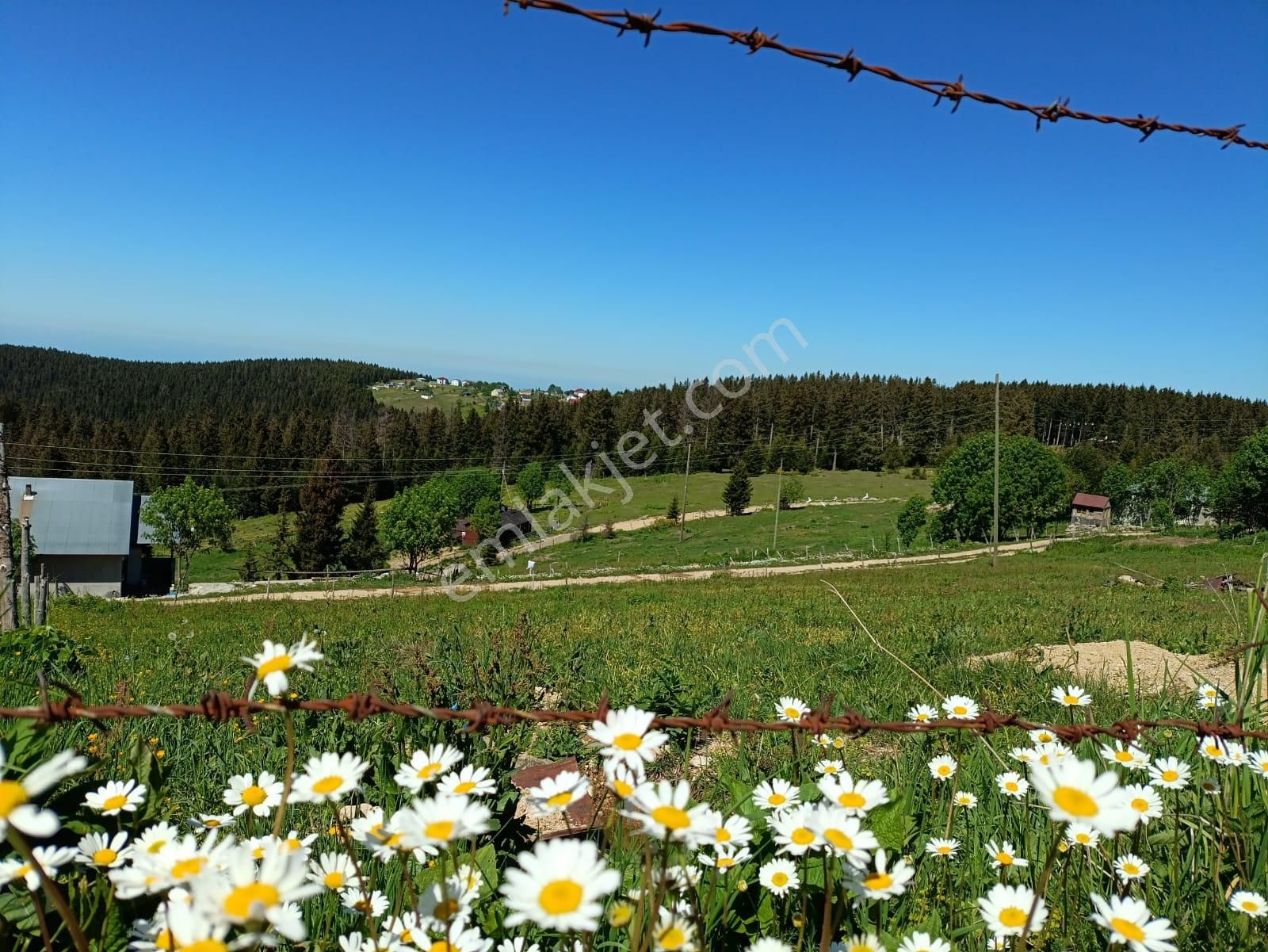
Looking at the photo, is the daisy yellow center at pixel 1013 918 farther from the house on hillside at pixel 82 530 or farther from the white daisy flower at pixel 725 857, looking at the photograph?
the house on hillside at pixel 82 530

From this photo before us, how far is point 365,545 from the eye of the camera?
75.3m

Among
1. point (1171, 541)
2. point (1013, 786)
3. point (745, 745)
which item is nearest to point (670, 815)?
point (1013, 786)

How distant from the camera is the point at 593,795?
317 cm

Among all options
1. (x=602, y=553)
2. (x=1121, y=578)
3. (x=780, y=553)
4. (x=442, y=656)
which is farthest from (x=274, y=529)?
(x=442, y=656)

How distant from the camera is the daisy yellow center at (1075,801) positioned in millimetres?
1022

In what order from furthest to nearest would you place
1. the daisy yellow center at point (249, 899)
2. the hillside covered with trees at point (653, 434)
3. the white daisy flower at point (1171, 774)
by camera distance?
the hillside covered with trees at point (653, 434)
the white daisy flower at point (1171, 774)
the daisy yellow center at point (249, 899)

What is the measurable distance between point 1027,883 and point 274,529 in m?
98.0

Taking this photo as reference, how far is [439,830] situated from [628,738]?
364 mm

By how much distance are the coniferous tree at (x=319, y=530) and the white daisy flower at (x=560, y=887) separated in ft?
249

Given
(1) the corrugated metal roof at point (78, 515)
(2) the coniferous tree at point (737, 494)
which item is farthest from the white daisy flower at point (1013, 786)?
(2) the coniferous tree at point (737, 494)

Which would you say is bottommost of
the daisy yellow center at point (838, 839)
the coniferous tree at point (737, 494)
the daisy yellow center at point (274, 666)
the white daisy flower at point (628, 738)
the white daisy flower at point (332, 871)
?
the coniferous tree at point (737, 494)

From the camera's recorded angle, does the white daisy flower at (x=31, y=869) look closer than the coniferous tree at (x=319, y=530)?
Yes

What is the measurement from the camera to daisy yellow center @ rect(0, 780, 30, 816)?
907 millimetres

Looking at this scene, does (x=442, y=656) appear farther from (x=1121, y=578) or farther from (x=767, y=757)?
(x=1121, y=578)
